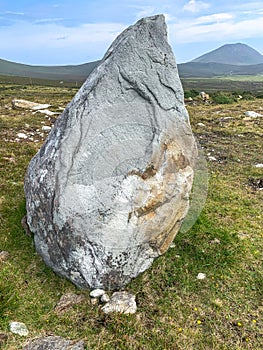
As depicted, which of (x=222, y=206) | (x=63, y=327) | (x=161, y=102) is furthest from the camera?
(x=222, y=206)

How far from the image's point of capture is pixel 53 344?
4422mm

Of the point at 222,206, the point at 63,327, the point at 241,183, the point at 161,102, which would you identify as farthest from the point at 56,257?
the point at 241,183

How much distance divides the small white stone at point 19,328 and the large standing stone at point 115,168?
99 centimetres

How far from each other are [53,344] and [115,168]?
8.00ft

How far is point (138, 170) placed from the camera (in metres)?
5.43

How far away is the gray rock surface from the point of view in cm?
436

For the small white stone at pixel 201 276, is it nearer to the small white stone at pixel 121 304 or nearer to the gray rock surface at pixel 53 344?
the small white stone at pixel 121 304

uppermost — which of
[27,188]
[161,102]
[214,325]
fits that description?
[161,102]

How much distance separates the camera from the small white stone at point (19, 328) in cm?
454

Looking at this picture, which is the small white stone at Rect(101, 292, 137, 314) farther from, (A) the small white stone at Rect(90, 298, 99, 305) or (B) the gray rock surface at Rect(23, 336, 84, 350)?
(B) the gray rock surface at Rect(23, 336, 84, 350)

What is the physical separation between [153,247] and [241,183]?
514 centimetres

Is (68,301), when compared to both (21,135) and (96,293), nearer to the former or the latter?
(96,293)

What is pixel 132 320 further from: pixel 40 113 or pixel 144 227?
pixel 40 113

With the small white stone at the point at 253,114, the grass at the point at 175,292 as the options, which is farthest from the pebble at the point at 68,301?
the small white stone at the point at 253,114
